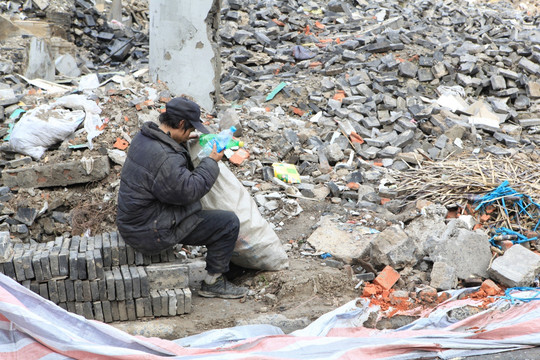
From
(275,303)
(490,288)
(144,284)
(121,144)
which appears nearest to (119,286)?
(144,284)

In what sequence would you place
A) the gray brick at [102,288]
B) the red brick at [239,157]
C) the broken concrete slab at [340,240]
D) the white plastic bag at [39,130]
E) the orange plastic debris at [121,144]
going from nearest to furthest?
the gray brick at [102,288], the broken concrete slab at [340,240], the white plastic bag at [39,130], the orange plastic debris at [121,144], the red brick at [239,157]

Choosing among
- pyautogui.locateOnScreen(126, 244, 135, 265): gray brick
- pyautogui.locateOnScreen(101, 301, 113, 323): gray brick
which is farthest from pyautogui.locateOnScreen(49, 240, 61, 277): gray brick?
pyautogui.locateOnScreen(126, 244, 135, 265): gray brick

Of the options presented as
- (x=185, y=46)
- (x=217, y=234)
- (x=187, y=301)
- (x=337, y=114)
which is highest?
(x=185, y=46)

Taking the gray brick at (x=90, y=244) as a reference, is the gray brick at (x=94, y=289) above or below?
below

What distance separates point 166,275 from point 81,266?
0.66m

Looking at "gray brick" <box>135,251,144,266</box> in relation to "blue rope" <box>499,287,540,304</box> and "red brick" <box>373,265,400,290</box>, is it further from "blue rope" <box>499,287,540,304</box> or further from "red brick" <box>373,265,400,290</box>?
"blue rope" <box>499,287,540,304</box>

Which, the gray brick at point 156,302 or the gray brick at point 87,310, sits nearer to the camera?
the gray brick at point 87,310

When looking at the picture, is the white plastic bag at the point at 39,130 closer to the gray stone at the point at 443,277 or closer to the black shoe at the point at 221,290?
the black shoe at the point at 221,290

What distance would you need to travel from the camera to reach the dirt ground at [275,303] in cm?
441

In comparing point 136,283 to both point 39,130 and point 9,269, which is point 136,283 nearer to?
point 9,269

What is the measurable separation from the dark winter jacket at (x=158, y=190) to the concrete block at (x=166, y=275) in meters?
0.15

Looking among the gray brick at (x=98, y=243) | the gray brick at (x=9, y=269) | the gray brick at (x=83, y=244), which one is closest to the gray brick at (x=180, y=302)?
the gray brick at (x=98, y=243)

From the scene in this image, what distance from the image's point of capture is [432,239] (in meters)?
5.23

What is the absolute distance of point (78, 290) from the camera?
14.2ft
